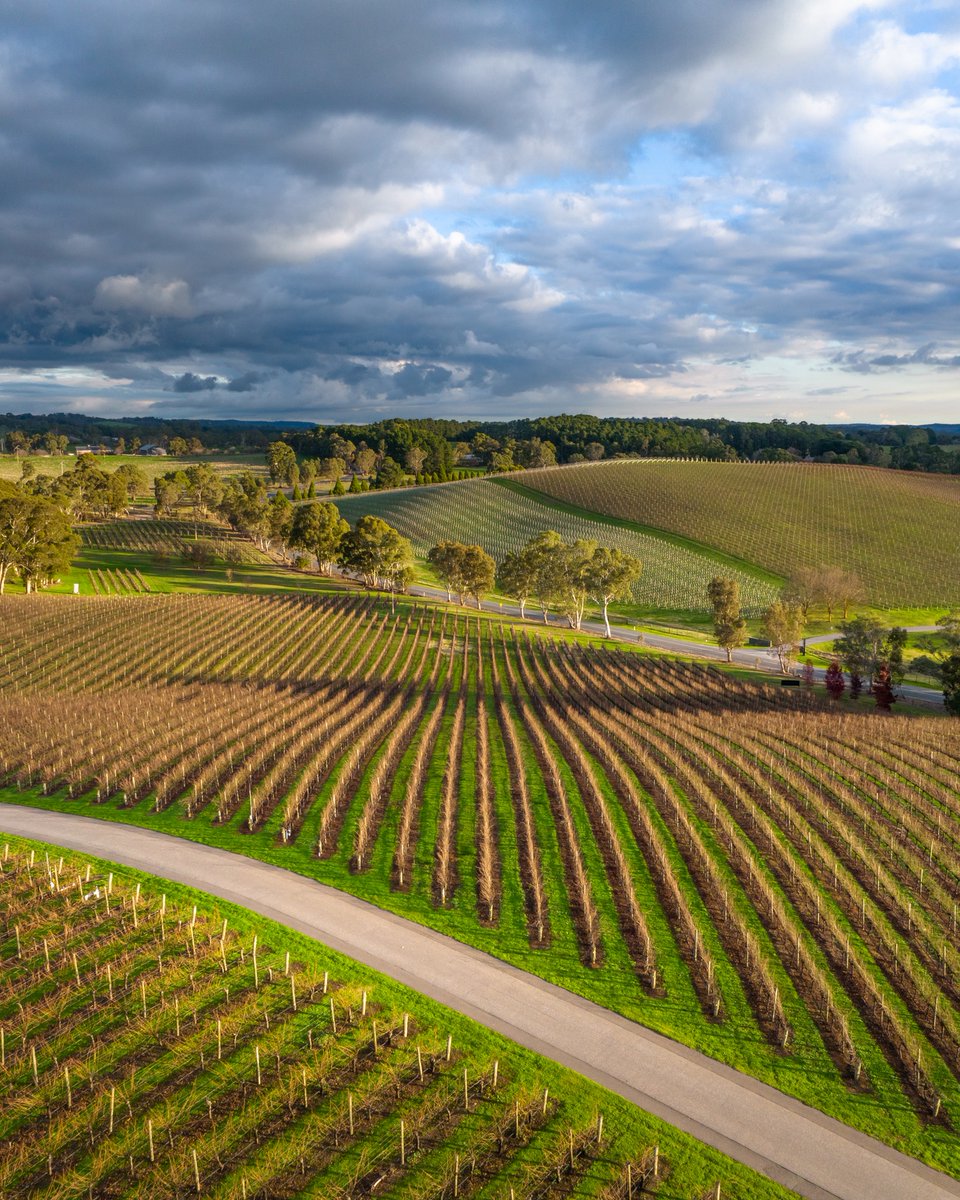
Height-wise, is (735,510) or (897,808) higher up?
(735,510)

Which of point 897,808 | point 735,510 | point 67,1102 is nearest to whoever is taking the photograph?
point 67,1102

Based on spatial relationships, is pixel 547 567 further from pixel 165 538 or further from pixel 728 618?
pixel 165 538

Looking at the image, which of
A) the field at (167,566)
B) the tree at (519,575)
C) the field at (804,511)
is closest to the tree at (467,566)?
the tree at (519,575)

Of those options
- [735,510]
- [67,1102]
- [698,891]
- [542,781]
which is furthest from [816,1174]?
[735,510]

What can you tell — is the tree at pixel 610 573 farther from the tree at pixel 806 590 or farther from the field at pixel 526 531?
the field at pixel 526 531

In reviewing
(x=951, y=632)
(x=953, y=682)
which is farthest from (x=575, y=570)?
(x=953, y=682)

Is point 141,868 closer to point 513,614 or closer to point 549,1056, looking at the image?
point 549,1056

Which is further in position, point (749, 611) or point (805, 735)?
point (749, 611)
